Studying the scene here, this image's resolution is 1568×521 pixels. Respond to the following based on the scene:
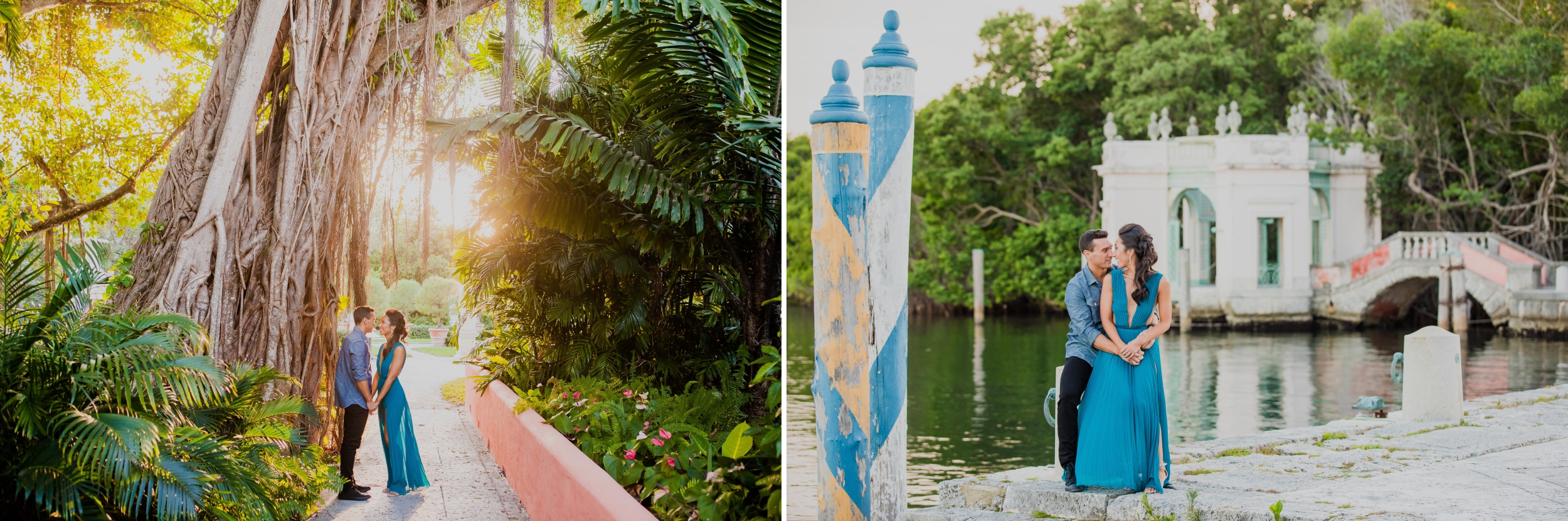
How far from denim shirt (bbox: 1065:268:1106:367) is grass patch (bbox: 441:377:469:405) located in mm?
6465

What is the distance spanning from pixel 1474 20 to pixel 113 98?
84.1 feet

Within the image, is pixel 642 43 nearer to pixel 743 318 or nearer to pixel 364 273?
pixel 743 318

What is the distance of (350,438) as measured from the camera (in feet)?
18.6

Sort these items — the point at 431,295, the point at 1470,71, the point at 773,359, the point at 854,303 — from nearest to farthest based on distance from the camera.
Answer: the point at 854,303 → the point at 773,359 → the point at 431,295 → the point at 1470,71

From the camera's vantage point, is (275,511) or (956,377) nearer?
(275,511)

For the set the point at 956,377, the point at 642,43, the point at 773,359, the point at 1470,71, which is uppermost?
the point at 1470,71

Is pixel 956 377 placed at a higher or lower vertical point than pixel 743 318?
lower

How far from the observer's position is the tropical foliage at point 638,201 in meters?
4.96

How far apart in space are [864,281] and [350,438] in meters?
3.44

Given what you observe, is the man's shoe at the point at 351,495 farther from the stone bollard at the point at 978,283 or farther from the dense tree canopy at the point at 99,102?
the stone bollard at the point at 978,283

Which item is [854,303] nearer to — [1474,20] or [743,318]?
[743,318]

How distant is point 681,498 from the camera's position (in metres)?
3.82

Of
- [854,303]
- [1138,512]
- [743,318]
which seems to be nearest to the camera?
[854,303]

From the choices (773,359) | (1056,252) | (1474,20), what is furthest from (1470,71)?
(773,359)
